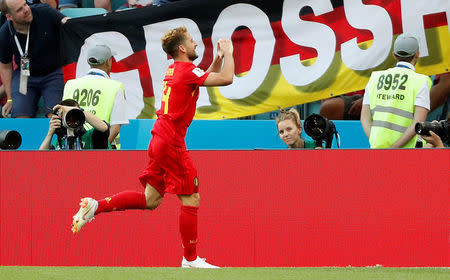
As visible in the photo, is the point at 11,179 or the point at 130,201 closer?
the point at 130,201

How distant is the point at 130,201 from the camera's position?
621cm

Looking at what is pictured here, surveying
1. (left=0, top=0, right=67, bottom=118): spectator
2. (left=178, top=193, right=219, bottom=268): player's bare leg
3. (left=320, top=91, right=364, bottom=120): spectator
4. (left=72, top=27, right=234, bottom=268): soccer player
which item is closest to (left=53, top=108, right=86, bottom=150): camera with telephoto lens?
(left=72, top=27, right=234, bottom=268): soccer player

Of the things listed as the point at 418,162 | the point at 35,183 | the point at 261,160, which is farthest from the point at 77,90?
the point at 418,162

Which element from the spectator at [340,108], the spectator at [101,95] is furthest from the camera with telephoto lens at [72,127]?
the spectator at [340,108]

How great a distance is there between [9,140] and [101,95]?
0.86 metres

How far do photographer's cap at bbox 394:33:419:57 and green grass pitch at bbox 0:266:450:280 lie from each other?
2.01m

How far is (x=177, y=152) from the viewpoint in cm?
612

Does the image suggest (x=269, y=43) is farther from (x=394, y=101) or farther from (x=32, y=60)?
(x=32, y=60)

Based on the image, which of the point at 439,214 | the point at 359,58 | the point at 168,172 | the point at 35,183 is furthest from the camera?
the point at 359,58

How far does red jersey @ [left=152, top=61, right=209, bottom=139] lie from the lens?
6109mm

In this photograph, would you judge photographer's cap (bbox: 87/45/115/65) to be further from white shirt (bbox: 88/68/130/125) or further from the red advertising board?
the red advertising board

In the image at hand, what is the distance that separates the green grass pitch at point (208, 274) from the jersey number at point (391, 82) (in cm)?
181

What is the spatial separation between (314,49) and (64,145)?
2.49 meters

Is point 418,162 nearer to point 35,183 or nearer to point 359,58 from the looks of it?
point 359,58
